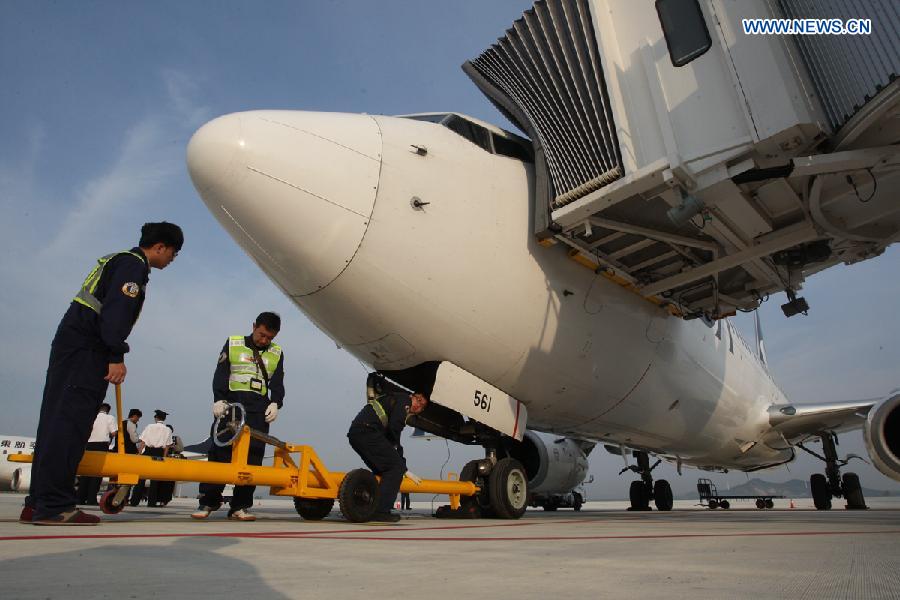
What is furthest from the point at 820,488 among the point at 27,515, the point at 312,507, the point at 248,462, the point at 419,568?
the point at 27,515

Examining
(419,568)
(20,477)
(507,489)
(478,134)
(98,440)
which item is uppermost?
(478,134)

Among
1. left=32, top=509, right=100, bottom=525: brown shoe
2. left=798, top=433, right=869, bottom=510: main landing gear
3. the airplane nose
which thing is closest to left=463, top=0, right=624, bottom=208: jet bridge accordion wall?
the airplane nose

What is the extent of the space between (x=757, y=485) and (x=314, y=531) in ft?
392

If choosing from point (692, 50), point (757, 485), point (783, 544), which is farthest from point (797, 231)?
point (757, 485)

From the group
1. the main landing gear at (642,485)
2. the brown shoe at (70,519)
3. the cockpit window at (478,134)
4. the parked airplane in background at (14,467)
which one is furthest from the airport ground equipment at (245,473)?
the parked airplane in background at (14,467)

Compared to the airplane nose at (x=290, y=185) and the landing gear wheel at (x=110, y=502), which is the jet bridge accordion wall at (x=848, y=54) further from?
the landing gear wheel at (x=110, y=502)

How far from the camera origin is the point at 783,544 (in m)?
3.05

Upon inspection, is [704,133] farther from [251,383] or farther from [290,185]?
[251,383]

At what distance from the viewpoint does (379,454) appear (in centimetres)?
522

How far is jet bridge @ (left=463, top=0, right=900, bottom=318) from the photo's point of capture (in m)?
4.69

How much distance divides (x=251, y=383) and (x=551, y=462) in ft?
24.1

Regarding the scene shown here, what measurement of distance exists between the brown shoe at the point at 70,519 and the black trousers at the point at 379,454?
2121mm

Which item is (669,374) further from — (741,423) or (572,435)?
(741,423)

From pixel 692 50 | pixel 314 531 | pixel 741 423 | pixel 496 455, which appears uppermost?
pixel 692 50
